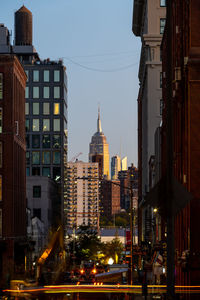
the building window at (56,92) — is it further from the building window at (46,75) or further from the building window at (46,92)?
the building window at (46,75)

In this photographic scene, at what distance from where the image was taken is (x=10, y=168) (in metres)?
84.8

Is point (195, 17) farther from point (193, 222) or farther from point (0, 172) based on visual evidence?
point (0, 172)

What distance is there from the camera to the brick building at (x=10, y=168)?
83000mm

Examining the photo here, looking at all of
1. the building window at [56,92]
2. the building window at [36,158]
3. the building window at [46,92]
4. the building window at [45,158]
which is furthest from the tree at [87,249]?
the building window at [46,92]

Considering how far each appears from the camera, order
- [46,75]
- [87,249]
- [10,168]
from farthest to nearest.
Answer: [46,75], [87,249], [10,168]

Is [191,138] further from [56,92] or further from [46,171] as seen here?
[56,92]

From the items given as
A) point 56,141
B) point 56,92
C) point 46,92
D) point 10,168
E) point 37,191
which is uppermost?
point 46,92

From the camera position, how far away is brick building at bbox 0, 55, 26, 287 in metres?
83.0

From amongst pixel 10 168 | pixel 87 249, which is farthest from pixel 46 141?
pixel 10 168

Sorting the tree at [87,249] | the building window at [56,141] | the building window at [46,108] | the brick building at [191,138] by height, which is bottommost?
the tree at [87,249]

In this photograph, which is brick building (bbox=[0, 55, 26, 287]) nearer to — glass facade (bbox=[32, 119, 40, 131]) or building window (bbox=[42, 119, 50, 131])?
building window (bbox=[42, 119, 50, 131])

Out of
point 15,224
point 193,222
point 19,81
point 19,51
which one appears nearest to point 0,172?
point 15,224

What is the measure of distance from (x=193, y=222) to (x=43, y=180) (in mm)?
110907

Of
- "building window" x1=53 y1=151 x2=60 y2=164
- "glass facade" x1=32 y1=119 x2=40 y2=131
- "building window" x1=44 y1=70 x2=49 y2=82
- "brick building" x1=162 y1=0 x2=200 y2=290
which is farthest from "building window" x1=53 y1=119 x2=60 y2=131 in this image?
"brick building" x1=162 y1=0 x2=200 y2=290
